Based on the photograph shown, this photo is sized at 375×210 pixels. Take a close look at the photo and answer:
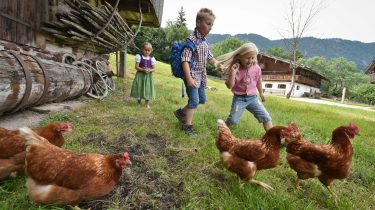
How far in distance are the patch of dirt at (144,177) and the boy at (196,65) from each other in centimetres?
83

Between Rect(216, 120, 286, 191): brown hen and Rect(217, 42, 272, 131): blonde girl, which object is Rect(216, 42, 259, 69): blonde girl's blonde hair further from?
Rect(216, 120, 286, 191): brown hen

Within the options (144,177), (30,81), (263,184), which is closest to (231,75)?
(263,184)

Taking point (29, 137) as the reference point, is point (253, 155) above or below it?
below

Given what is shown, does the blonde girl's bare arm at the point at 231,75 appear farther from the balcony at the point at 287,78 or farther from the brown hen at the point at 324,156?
the balcony at the point at 287,78

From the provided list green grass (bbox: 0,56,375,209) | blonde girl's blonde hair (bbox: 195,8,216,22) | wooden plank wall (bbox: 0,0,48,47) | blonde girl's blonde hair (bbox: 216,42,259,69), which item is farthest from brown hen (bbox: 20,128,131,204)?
wooden plank wall (bbox: 0,0,48,47)

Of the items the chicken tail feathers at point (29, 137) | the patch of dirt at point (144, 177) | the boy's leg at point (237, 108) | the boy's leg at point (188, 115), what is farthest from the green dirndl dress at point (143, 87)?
the chicken tail feathers at point (29, 137)

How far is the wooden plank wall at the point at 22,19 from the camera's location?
5.66m

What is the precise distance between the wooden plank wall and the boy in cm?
386

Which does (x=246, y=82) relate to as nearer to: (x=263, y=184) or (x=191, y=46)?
(x=191, y=46)

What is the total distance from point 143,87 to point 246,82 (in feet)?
10.8

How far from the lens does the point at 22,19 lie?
6.27m

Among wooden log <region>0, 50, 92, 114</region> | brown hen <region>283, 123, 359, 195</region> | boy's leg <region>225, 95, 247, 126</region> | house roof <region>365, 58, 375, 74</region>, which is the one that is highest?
house roof <region>365, 58, 375, 74</region>

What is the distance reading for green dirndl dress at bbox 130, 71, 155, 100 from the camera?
24.3ft

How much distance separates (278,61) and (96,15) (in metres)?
43.3
